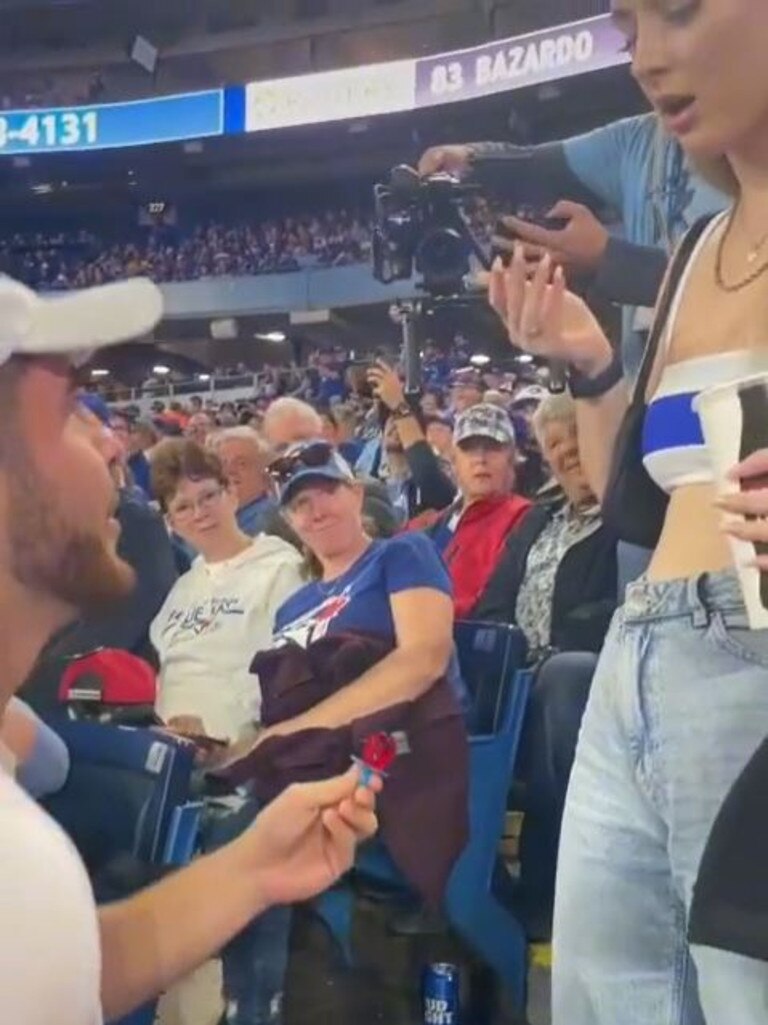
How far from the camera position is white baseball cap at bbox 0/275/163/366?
0.83m

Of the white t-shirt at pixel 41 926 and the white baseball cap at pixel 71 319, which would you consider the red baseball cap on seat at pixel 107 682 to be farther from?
the white t-shirt at pixel 41 926

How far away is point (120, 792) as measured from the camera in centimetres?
188

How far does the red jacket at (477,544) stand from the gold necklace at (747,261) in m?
1.88

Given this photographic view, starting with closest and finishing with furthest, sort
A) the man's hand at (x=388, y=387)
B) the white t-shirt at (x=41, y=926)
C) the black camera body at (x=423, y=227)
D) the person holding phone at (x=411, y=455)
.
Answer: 1. the white t-shirt at (x=41, y=926)
2. the black camera body at (x=423, y=227)
3. the person holding phone at (x=411, y=455)
4. the man's hand at (x=388, y=387)

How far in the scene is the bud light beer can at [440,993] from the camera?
7.32ft

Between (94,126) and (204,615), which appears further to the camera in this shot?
(94,126)

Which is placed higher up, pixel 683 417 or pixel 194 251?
pixel 194 251

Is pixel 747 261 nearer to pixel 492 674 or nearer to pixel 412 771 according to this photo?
pixel 412 771

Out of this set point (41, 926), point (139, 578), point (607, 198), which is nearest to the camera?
point (41, 926)

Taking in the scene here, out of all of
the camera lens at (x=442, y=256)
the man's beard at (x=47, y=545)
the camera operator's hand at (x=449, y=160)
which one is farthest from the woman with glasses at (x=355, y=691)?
the man's beard at (x=47, y=545)

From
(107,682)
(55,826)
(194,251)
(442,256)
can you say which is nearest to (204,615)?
(107,682)

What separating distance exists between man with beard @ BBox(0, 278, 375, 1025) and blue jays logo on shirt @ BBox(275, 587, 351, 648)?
4.13 ft

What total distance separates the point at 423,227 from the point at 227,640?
1.04 meters

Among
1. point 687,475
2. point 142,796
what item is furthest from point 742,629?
point 142,796
